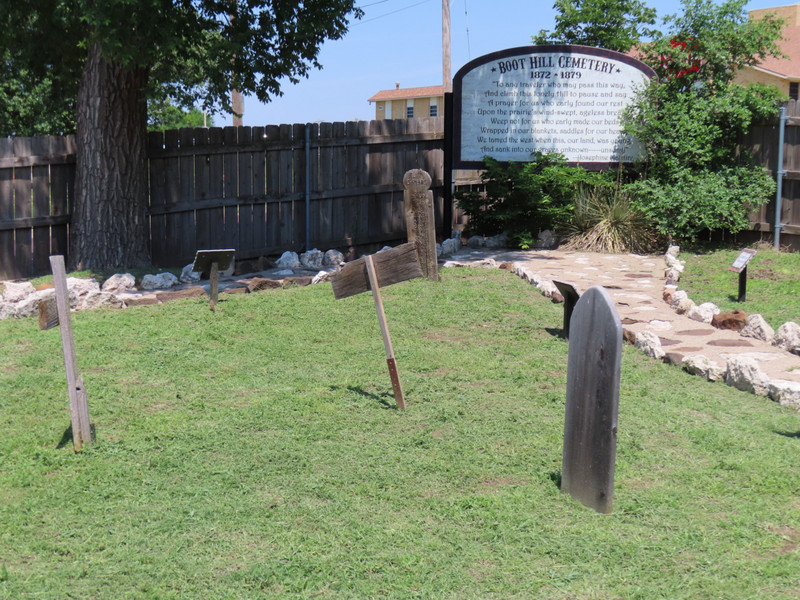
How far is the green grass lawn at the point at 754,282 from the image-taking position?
9500 millimetres

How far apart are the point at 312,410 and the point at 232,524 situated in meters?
1.83

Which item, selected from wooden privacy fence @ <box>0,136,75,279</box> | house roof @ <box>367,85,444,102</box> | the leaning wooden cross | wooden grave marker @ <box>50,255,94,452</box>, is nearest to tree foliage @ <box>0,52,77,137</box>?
wooden privacy fence @ <box>0,136,75,279</box>

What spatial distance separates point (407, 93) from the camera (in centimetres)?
6531

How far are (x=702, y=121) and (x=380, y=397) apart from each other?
8.64m

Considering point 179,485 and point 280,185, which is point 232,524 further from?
point 280,185

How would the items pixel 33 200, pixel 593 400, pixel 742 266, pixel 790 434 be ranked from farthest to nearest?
pixel 33 200 → pixel 742 266 → pixel 790 434 → pixel 593 400

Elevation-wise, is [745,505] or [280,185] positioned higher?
[280,185]

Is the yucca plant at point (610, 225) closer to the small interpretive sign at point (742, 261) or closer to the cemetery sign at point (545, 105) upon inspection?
the cemetery sign at point (545, 105)

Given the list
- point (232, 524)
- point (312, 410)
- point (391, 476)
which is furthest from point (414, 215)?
point (232, 524)

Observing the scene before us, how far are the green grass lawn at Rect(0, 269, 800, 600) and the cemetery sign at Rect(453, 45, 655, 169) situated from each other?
7216mm

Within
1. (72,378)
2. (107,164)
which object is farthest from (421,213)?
(72,378)

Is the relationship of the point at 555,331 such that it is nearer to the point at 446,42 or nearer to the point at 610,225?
the point at 610,225

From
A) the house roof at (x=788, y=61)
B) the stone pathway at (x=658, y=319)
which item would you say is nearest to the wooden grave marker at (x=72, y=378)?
the stone pathway at (x=658, y=319)

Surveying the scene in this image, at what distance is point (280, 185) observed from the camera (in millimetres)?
14086
